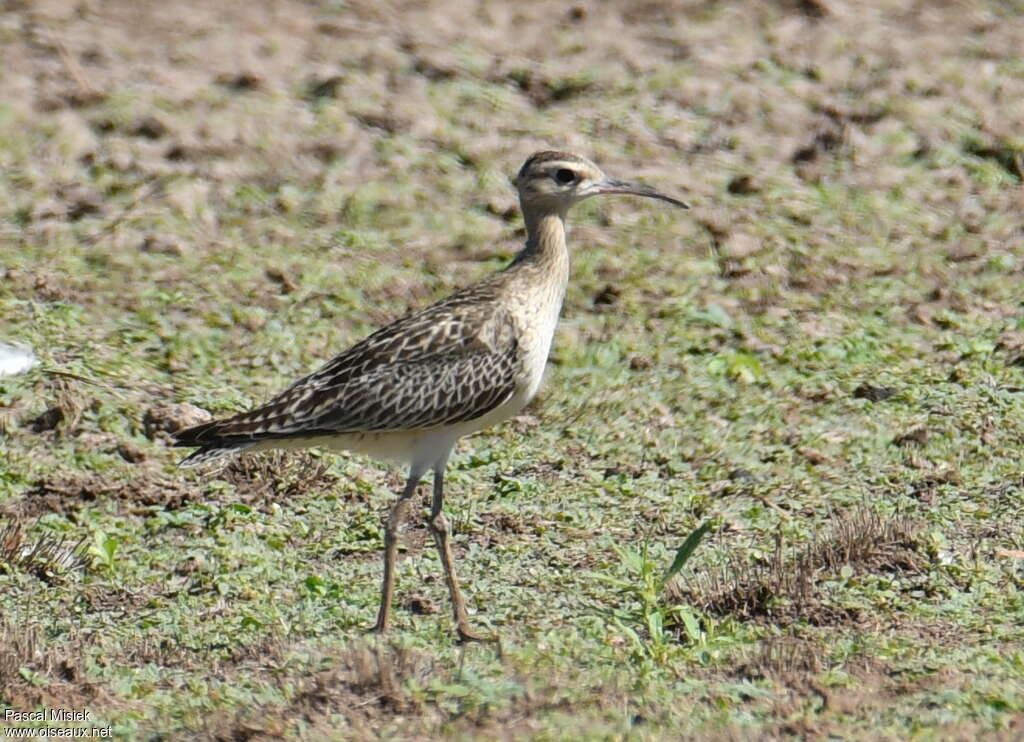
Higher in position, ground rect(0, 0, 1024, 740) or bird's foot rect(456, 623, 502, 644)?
ground rect(0, 0, 1024, 740)

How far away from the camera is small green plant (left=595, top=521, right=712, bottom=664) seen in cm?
691

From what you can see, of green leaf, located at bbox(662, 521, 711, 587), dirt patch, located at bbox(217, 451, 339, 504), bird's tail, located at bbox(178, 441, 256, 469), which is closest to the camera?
green leaf, located at bbox(662, 521, 711, 587)

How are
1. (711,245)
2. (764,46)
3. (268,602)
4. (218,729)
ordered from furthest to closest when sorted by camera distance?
(764,46) < (711,245) < (268,602) < (218,729)

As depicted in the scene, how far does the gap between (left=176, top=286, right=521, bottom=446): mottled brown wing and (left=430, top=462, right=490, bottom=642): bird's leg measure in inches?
12.3

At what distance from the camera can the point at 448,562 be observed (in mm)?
7527

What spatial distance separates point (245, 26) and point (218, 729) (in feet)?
28.0

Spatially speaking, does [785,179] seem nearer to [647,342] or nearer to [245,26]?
[647,342]

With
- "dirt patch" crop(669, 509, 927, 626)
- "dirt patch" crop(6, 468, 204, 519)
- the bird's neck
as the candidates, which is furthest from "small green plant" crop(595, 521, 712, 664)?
"dirt patch" crop(6, 468, 204, 519)

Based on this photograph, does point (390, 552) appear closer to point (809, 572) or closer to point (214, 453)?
point (214, 453)

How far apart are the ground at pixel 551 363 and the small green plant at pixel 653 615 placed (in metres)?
0.03

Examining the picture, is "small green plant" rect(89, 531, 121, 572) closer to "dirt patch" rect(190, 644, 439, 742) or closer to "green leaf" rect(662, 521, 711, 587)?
"dirt patch" rect(190, 644, 439, 742)

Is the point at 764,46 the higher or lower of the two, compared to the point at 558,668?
higher

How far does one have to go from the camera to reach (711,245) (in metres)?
11.1

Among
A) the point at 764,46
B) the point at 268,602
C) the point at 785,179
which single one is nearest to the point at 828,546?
the point at 268,602
